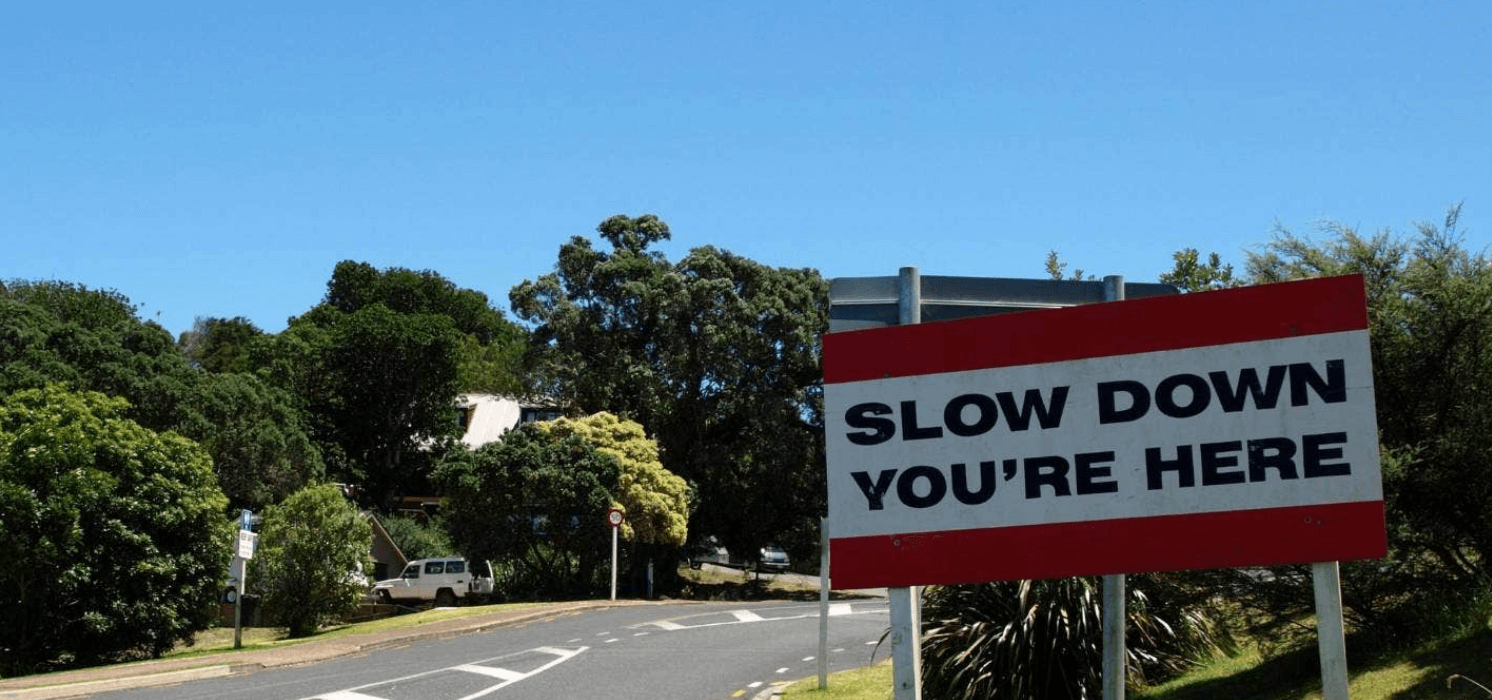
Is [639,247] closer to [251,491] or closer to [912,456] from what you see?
[251,491]

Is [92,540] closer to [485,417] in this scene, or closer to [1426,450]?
[1426,450]

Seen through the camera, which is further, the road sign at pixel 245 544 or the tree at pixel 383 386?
the tree at pixel 383 386

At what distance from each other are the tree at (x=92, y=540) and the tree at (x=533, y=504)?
11158mm

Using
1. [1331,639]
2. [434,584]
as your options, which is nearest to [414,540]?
[434,584]

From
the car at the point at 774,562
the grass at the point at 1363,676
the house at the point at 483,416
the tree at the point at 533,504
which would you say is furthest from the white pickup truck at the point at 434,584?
the grass at the point at 1363,676

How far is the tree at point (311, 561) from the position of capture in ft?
95.8

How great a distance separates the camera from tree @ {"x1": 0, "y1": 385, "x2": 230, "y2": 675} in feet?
84.6

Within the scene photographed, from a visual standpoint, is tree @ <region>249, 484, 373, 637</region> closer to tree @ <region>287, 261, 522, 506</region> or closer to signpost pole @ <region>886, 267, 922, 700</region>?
signpost pole @ <region>886, 267, 922, 700</region>

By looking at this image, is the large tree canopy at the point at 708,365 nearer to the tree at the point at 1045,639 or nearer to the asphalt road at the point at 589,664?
the asphalt road at the point at 589,664

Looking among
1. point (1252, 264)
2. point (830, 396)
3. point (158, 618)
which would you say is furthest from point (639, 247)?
point (830, 396)

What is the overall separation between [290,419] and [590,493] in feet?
66.6

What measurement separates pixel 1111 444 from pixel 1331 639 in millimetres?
1174

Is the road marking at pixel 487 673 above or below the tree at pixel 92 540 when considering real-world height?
below

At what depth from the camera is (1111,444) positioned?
595cm
